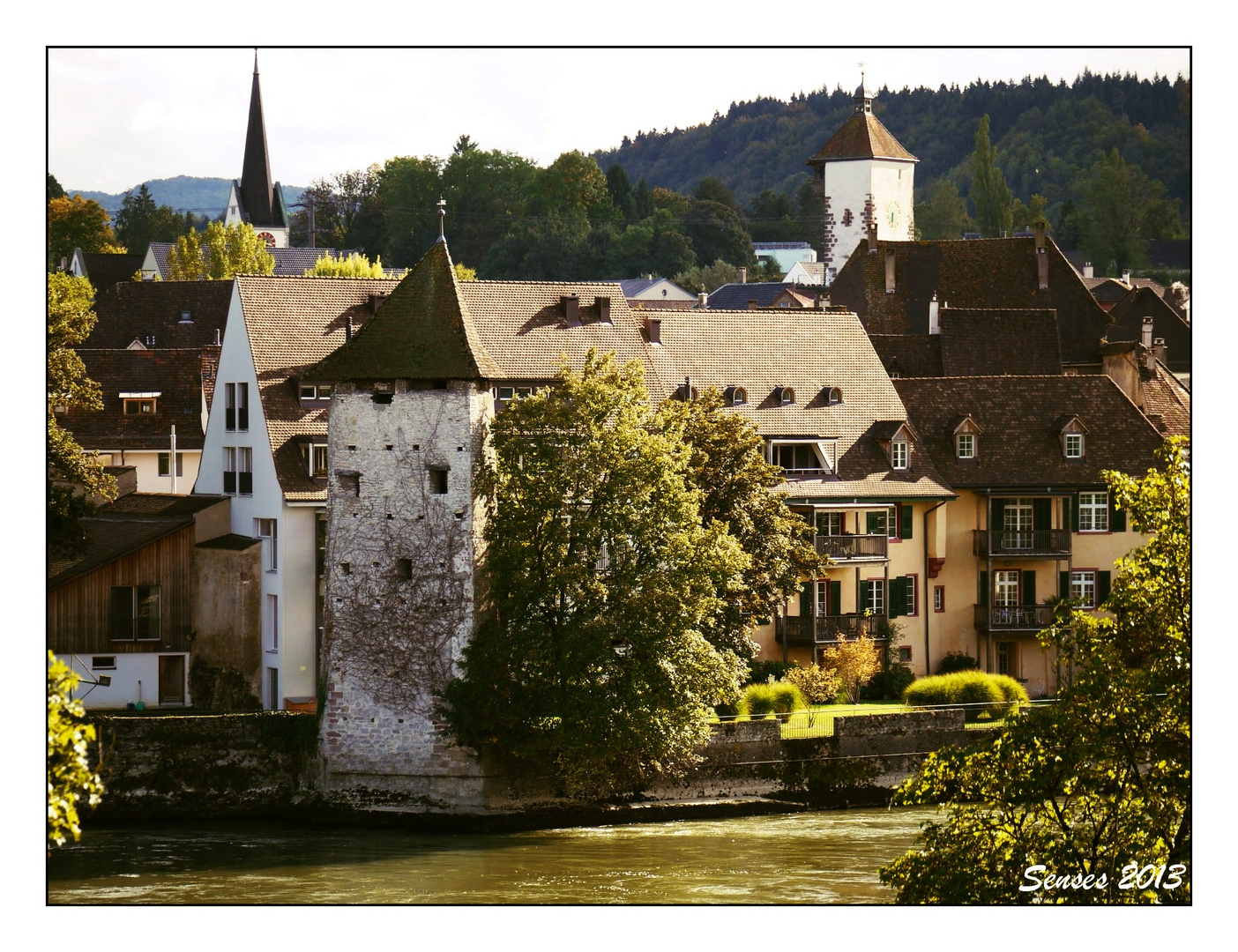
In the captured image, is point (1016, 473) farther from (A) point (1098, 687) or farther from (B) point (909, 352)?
(A) point (1098, 687)

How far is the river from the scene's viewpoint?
3722cm

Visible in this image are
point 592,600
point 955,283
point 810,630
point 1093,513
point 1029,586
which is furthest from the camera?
point 955,283

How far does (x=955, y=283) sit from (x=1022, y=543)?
73.2 ft

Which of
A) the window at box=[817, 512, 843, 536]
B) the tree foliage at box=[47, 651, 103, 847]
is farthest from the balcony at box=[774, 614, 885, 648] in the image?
the tree foliage at box=[47, 651, 103, 847]

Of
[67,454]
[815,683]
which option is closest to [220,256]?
[815,683]

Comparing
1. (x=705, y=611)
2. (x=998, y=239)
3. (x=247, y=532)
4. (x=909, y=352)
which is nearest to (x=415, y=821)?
(x=705, y=611)

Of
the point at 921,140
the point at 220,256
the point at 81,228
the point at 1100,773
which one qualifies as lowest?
the point at 1100,773

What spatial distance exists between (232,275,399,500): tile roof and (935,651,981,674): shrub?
14530 millimetres

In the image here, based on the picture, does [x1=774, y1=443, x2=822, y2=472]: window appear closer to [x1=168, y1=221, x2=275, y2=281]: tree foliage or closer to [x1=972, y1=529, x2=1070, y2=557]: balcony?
[x1=972, y1=529, x2=1070, y2=557]: balcony

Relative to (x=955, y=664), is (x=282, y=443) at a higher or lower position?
higher

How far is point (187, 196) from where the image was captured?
102875 mm

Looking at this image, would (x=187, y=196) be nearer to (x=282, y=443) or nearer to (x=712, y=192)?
(x=712, y=192)

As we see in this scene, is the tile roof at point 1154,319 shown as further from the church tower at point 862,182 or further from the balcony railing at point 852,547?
the balcony railing at point 852,547

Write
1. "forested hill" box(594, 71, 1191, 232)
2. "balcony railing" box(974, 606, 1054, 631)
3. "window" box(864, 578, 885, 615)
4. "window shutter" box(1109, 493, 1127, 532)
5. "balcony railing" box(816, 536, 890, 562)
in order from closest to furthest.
A: "balcony railing" box(816, 536, 890, 562), "window" box(864, 578, 885, 615), "balcony railing" box(974, 606, 1054, 631), "window shutter" box(1109, 493, 1127, 532), "forested hill" box(594, 71, 1191, 232)
